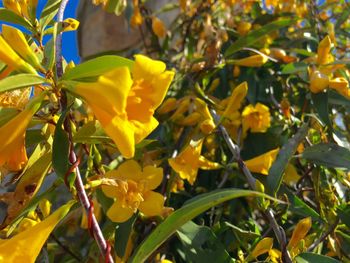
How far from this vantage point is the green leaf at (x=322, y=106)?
1.07 meters

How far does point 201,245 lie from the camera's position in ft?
2.89

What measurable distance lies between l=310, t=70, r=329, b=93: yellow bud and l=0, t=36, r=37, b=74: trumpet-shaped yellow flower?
677mm

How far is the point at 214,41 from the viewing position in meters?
1.41

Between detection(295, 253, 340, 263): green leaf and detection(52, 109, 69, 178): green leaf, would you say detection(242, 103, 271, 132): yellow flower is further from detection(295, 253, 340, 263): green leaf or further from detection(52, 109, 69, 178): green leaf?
detection(52, 109, 69, 178): green leaf

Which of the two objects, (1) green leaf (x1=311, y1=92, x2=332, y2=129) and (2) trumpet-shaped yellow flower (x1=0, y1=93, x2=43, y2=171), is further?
(1) green leaf (x1=311, y1=92, x2=332, y2=129)

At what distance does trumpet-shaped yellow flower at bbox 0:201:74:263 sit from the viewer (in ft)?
1.97

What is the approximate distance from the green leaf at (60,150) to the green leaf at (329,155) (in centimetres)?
54

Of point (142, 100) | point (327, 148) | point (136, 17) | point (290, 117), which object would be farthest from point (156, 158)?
point (136, 17)

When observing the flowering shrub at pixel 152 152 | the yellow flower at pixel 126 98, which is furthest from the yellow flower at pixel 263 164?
the yellow flower at pixel 126 98

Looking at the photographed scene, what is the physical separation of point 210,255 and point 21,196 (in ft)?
1.04

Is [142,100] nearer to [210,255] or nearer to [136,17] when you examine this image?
[210,255]

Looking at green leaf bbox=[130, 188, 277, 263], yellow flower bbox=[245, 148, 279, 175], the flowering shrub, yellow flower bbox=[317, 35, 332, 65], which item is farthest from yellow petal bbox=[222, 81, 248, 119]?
green leaf bbox=[130, 188, 277, 263]

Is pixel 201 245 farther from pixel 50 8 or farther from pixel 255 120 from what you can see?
pixel 255 120

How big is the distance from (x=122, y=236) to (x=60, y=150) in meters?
0.31
